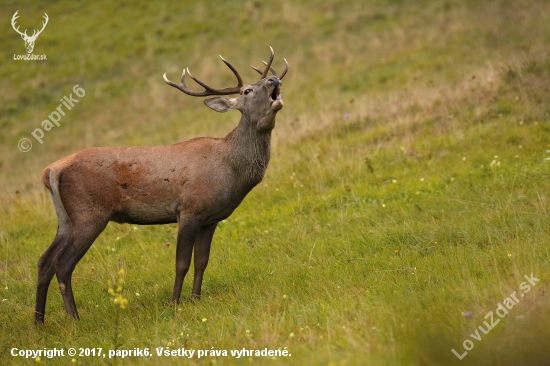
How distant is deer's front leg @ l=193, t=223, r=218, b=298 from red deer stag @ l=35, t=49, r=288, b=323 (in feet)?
0.03

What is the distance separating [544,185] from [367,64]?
986 cm

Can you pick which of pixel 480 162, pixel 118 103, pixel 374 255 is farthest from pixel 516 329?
pixel 118 103

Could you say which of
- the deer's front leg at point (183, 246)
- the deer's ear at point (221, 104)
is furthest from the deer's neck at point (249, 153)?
the deer's front leg at point (183, 246)

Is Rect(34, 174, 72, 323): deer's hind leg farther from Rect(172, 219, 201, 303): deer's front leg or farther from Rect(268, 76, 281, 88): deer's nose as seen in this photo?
Rect(268, 76, 281, 88): deer's nose

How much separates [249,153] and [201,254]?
116cm

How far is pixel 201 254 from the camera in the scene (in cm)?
650

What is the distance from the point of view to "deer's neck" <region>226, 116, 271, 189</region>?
657 centimetres

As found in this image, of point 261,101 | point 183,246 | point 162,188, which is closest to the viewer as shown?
point 183,246

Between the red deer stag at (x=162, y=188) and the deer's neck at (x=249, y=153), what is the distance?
0.4 inches

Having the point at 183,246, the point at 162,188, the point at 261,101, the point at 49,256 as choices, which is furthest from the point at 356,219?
the point at 49,256

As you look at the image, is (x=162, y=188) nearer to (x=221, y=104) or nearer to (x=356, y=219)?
(x=221, y=104)

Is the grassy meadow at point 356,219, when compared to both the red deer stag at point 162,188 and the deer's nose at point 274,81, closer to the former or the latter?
the red deer stag at point 162,188

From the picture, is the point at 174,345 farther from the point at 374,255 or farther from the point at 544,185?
the point at 544,185

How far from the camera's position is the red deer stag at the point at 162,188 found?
6.23 m
